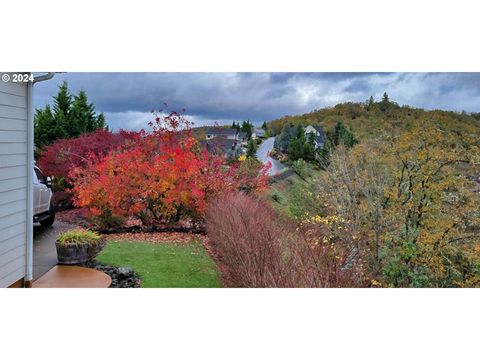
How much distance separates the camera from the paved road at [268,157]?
5.98m

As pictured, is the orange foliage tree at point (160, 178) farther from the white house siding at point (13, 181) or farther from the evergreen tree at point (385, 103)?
the evergreen tree at point (385, 103)

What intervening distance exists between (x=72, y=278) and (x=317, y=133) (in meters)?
3.44

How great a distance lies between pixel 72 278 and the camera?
5.32m

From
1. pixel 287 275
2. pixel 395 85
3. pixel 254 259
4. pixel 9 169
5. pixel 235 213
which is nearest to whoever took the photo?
pixel 287 275

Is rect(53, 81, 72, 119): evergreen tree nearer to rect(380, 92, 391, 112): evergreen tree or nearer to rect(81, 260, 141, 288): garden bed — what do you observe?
rect(81, 260, 141, 288): garden bed

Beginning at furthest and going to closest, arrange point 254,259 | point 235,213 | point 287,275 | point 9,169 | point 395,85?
point 235,213, point 395,85, point 9,169, point 254,259, point 287,275

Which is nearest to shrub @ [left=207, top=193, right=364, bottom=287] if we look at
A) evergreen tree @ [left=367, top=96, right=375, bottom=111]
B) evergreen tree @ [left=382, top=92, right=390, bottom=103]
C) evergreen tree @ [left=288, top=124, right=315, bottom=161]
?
evergreen tree @ [left=288, top=124, right=315, bottom=161]

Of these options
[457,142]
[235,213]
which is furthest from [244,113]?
[457,142]

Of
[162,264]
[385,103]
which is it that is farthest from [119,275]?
[385,103]

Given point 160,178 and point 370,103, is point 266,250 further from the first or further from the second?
point 370,103
